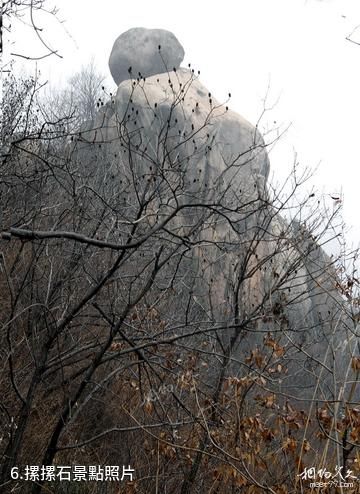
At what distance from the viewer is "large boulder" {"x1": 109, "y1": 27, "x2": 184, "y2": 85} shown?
3262 cm

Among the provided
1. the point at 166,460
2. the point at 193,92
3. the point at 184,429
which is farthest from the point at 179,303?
the point at 193,92

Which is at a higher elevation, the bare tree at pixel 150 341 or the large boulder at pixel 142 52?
the large boulder at pixel 142 52

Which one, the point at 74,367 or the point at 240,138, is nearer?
the point at 74,367

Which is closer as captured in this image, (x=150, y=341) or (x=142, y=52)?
(x=150, y=341)

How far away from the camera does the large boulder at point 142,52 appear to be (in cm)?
3262

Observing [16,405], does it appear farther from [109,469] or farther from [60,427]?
[60,427]

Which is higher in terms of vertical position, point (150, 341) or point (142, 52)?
point (142, 52)

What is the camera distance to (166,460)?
5.58 m

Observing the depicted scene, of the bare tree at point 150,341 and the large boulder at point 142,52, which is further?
the large boulder at point 142,52

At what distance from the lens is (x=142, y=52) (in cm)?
3266

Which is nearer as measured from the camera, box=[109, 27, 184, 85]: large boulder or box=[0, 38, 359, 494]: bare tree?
box=[0, 38, 359, 494]: bare tree

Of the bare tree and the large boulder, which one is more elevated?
the large boulder

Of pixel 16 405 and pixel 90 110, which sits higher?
pixel 90 110

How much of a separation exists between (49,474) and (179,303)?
20.1ft
